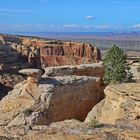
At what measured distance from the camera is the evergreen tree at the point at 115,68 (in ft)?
123

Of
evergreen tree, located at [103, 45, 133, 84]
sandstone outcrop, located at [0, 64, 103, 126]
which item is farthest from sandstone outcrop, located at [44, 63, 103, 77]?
sandstone outcrop, located at [0, 64, 103, 126]

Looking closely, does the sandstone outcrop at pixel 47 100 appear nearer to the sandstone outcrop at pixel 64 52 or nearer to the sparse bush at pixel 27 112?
the sparse bush at pixel 27 112

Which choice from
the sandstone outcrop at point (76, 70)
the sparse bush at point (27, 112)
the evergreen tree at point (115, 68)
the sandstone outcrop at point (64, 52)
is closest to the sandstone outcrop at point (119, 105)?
the sparse bush at point (27, 112)

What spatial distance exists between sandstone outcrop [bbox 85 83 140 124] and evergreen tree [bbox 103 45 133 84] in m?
6.66

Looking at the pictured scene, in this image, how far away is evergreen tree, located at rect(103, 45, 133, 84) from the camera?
3747 centimetres

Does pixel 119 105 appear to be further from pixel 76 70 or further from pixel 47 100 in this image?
pixel 76 70

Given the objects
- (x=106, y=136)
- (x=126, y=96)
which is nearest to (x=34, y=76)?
(x=126, y=96)

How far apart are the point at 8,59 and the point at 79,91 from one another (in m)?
29.1

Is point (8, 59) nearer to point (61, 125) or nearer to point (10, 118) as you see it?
point (10, 118)

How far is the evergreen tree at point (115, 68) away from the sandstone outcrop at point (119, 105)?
6.66 metres

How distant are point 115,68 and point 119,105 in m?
11.8

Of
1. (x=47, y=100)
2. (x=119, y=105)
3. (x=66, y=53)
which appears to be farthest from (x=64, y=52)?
(x=119, y=105)

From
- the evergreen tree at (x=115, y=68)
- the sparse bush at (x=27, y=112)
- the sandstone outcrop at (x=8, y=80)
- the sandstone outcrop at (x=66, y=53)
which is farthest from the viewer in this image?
the sandstone outcrop at (x=66, y=53)

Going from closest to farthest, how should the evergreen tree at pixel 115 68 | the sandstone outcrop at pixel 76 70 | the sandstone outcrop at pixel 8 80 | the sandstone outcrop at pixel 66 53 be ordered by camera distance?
1. the evergreen tree at pixel 115 68
2. the sandstone outcrop at pixel 76 70
3. the sandstone outcrop at pixel 8 80
4. the sandstone outcrop at pixel 66 53
